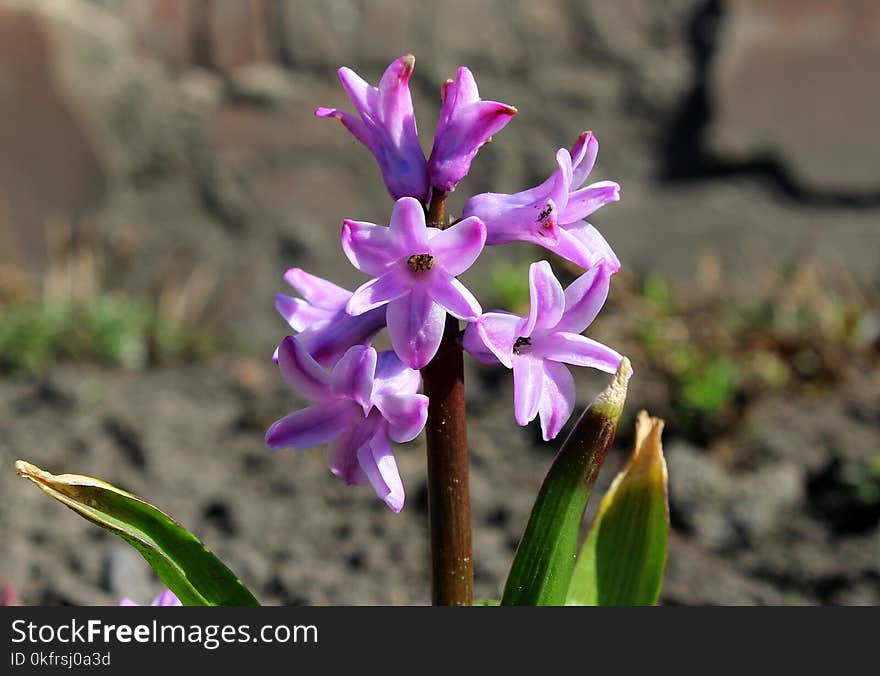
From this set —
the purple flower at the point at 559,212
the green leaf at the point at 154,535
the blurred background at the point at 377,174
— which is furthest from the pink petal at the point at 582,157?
the blurred background at the point at 377,174

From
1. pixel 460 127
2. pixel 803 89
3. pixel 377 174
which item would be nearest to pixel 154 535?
pixel 460 127

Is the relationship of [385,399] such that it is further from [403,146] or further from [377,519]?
[377,519]

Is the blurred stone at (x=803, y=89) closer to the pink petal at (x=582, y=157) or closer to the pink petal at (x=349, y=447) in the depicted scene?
the pink petal at (x=582, y=157)

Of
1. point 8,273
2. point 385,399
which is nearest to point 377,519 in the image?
point 385,399

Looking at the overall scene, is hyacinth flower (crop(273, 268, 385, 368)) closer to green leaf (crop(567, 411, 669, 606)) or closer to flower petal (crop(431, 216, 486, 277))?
flower petal (crop(431, 216, 486, 277))

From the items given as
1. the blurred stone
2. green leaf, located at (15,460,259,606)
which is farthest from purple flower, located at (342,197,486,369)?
the blurred stone
